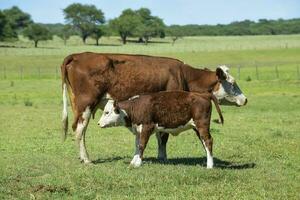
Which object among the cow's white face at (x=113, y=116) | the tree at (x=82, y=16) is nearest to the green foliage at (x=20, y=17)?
the tree at (x=82, y=16)

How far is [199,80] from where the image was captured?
13.9 m

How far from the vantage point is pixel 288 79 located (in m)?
48.9

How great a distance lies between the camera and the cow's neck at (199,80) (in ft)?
45.3

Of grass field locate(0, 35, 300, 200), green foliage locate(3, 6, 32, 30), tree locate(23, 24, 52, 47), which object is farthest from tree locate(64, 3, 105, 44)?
grass field locate(0, 35, 300, 200)

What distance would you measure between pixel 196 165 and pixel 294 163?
2.34 meters

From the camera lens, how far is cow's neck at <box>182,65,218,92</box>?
13.8 meters

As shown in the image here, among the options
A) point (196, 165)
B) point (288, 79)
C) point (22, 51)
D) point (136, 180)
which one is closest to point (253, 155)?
point (196, 165)

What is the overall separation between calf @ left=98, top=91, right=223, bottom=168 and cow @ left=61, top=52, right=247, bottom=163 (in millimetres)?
749

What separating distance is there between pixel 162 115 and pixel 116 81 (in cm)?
155

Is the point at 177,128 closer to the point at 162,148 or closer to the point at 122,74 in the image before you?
the point at 162,148

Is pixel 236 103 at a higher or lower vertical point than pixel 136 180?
higher

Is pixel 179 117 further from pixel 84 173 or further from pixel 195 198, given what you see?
pixel 195 198

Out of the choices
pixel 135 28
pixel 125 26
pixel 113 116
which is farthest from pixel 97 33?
pixel 113 116

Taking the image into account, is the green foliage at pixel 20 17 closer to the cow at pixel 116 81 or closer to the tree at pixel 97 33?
the tree at pixel 97 33
